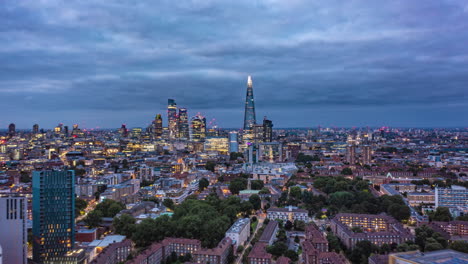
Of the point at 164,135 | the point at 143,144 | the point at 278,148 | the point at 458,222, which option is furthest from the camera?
the point at 164,135

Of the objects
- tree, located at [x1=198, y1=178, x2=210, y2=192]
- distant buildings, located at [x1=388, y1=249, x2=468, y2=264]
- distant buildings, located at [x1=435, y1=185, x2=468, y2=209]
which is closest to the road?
distant buildings, located at [x1=388, y1=249, x2=468, y2=264]

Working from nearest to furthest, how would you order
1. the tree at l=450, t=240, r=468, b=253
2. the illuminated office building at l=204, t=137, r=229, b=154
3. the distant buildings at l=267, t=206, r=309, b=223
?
the tree at l=450, t=240, r=468, b=253 < the distant buildings at l=267, t=206, r=309, b=223 < the illuminated office building at l=204, t=137, r=229, b=154

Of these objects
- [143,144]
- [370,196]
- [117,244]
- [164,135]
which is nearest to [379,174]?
[370,196]

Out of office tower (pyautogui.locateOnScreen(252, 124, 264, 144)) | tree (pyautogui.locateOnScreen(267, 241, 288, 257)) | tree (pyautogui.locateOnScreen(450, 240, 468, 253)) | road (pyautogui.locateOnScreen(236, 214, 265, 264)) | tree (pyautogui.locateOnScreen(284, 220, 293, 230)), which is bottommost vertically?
road (pyautogui.locateOnScreen(236, 214, 265, 264))

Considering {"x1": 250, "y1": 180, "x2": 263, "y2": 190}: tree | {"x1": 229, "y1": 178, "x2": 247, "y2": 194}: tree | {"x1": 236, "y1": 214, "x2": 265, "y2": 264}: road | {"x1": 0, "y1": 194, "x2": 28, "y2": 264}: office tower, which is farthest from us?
{"x1": 250, "y1": 180, "x2": 263, "y2": 190}: tree

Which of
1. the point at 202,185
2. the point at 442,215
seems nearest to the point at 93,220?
the point at 202,185

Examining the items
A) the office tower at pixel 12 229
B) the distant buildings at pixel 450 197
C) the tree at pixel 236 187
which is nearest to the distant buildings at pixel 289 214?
the tree at pixel 236 187

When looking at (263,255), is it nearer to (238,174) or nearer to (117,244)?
(117,244)

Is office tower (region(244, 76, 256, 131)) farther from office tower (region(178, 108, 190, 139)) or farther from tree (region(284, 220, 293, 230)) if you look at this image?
tree (region(284, 220, 293, 230))
